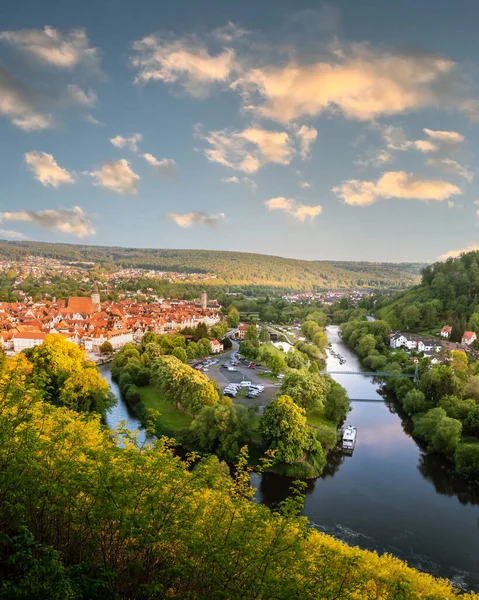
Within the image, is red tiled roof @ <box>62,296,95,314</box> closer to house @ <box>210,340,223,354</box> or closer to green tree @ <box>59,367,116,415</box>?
house @ <box>210,340,223,354</box>

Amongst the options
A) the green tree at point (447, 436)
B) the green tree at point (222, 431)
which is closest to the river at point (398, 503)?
the green tree at point (447, 436)

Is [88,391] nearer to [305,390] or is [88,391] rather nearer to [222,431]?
[222,431]

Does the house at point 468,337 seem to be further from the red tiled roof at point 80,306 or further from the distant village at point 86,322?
the red tiled roof at point 80,306

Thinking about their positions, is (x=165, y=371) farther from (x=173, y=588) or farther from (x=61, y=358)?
(x=173, y=588)

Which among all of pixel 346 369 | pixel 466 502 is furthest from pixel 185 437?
pixel 346 369

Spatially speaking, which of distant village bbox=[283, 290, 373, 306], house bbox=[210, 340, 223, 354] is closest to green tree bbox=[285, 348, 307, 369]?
house bbox=[210, 340, 223, 354]

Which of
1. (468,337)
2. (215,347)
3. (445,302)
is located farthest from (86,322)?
(445,302)
